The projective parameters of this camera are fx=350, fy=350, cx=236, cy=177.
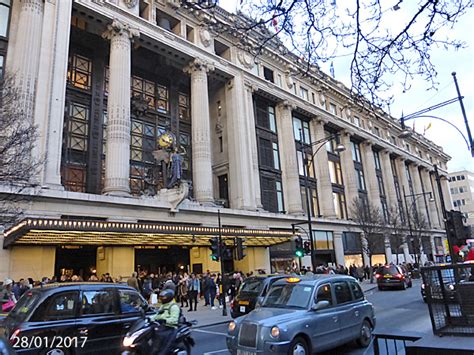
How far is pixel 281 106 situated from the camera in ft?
131

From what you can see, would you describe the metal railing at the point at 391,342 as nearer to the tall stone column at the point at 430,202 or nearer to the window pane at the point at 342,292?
the window pane at the point at 342,292

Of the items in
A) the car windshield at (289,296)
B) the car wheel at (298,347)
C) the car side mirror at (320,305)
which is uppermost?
the car windshield at (289,296)

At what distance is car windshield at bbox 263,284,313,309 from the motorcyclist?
2.58 meters

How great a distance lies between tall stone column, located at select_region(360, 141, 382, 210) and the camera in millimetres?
50594

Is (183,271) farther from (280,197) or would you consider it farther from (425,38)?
(425,38)

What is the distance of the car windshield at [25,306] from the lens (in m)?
6.38

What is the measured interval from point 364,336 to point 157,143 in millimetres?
25428

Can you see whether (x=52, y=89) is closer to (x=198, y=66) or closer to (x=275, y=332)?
(x=198, y=66)

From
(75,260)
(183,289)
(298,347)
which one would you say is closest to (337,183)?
(183,289)

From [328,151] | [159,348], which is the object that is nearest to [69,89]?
[159,348]

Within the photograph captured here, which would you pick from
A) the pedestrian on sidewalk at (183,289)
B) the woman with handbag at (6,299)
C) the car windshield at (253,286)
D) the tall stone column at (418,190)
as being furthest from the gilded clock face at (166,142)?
the tall stone column at (418,190)

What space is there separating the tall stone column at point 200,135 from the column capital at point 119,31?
621cm

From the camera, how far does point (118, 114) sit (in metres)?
24.3

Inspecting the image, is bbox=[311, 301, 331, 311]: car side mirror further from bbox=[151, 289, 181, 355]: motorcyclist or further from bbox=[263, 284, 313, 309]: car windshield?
bbox=[151, 289, 181, 355]: motorcyclist
